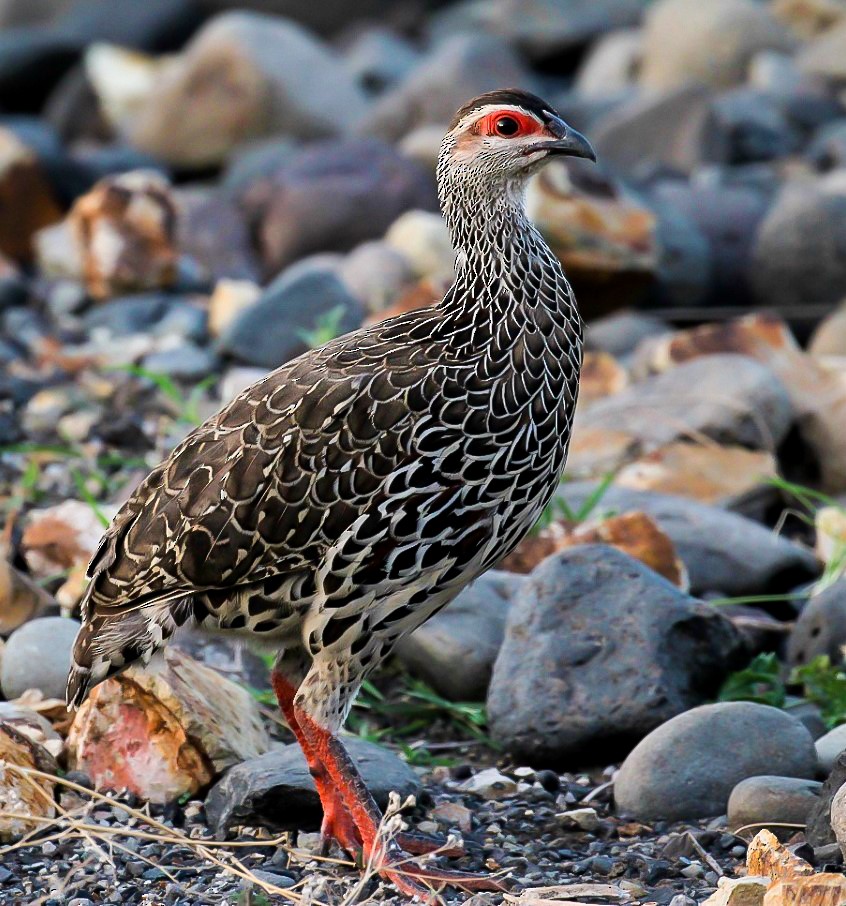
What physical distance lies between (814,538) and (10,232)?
8.44 metres

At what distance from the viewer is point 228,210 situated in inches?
526

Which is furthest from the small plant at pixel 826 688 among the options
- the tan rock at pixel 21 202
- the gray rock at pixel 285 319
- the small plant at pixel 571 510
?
the tan rock at pixel 21 202

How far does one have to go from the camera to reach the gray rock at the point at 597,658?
5.51 m

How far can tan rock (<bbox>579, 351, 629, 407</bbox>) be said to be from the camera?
30.5ft

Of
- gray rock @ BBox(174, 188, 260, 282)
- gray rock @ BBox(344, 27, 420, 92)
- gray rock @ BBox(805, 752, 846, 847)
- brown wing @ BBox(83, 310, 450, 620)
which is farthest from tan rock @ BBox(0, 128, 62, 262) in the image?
gray rock @ BBox(805, 752, 846, 847)

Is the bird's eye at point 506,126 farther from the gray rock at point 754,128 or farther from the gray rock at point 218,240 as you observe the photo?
the gray rock at point 754,128

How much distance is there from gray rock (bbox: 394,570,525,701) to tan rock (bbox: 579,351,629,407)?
3.17 metres

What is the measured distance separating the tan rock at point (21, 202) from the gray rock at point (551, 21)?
809 centimetres

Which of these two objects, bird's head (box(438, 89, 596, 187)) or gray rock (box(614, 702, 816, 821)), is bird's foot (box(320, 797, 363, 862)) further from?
bird's head (box(438, 89, 596, 187))

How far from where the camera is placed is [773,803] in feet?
15.8

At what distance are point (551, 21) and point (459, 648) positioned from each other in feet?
51.4

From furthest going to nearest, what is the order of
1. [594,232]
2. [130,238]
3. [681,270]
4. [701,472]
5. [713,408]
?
[130,238] < [681,270] < [594,232] < [713,408] < [701,472]

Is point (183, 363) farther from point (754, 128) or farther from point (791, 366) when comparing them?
point (754, 128)

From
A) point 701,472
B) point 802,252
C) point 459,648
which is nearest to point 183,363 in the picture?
point 701,472
